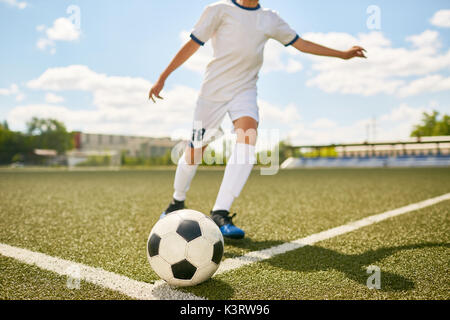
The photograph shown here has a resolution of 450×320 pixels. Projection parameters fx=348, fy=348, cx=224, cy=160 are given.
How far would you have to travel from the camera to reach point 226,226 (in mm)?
2639

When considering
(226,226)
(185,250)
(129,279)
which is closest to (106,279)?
(129,279)

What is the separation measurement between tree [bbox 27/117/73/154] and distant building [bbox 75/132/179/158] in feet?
7.14

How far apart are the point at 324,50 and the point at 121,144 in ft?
227

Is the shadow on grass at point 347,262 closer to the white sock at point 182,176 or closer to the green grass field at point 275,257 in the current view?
the green grass field at point 275,257

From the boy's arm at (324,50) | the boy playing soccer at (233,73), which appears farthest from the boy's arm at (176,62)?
the boy's arm at (324,50)

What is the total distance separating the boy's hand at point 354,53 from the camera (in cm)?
312

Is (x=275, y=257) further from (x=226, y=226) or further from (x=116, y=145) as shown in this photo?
(x=116, y=145)

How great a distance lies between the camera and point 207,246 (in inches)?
71.9

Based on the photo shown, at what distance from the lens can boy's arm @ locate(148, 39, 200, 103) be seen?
9.46ft

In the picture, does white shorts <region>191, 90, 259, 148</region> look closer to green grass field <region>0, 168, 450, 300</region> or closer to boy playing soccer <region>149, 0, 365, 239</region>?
boy playing soccer <region>149, 0, 365, 239</region>
